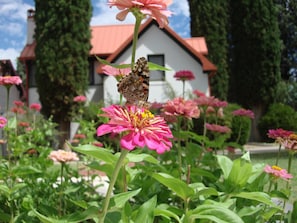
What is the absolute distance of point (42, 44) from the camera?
1338cm

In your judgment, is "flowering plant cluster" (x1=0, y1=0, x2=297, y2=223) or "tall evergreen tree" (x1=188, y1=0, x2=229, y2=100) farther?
"tall evergreen tree" (x1=188, y1=0, x2=229, y2=100)

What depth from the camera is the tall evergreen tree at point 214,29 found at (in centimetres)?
1645

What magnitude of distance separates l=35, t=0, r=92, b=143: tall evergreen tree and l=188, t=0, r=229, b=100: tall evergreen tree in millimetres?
5333

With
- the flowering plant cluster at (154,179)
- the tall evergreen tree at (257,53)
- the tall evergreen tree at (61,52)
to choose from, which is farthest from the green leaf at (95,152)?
the tall evergreen tree at (257,53)

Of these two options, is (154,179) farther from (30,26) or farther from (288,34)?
(288,34)

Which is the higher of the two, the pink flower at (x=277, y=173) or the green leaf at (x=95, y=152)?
the green leaf at (x=95, y=152)

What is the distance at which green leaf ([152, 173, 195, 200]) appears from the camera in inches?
44.1

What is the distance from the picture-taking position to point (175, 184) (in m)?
1.16

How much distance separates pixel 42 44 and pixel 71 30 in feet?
3.57

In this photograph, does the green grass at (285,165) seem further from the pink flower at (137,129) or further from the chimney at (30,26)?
the chimney at (30,26)

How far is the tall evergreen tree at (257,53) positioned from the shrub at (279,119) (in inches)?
49.9

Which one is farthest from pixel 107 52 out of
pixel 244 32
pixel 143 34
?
pixel 244 32

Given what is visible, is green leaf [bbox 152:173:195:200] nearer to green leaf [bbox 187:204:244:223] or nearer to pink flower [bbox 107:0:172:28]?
green leaf [bbox 187:204:244:223]

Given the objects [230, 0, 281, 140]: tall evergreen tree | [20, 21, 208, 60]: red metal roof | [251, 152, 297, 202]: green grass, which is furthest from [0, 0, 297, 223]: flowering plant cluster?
[230, 0, 281, 140]: tall evergreen tree
